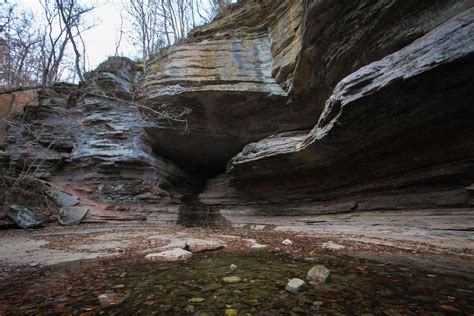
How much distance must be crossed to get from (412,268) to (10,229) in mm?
11953

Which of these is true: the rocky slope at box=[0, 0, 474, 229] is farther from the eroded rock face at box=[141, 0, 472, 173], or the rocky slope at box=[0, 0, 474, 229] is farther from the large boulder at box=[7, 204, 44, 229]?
the large boulder at box=[7, 204, 44, 229]

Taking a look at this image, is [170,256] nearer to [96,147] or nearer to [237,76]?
[237,76]

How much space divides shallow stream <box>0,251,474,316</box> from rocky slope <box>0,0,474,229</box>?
116 inches

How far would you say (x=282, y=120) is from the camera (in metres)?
11.7

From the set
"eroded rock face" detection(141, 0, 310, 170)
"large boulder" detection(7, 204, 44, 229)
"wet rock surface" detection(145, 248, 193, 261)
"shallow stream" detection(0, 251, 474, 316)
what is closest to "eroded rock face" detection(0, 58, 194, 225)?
"eroded rock face" detection(141, 0, 310, 170)

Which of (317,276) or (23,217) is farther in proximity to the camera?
(23,217)

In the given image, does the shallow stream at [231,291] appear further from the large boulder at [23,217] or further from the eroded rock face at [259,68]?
the large boulder at [23,217]

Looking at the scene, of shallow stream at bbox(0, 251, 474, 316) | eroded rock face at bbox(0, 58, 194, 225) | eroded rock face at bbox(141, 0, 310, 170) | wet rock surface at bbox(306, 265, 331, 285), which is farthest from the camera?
eroded rock face at bbox(0, 58, 194, 225)

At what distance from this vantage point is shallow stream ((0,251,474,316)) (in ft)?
8.38

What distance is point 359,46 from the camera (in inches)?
297

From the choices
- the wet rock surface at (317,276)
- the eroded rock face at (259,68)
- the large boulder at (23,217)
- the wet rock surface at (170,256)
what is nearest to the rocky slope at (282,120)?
the eroded rock face at (259,68)

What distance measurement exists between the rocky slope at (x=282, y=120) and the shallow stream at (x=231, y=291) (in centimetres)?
294

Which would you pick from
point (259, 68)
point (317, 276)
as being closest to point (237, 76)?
point (259, 68)

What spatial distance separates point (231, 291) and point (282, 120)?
9425mm
